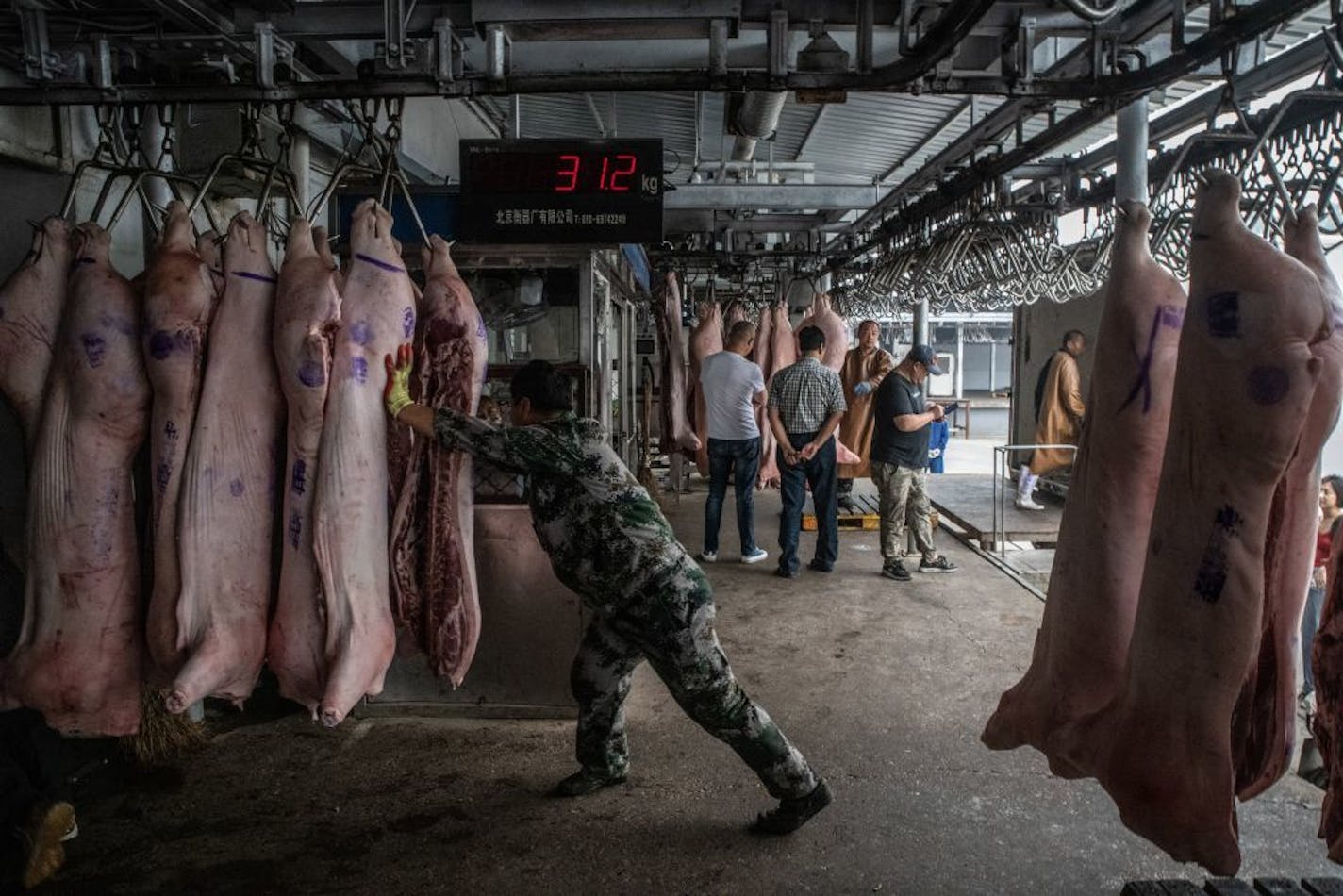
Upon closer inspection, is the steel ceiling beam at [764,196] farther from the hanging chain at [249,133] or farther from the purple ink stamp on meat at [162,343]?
the purple ink stamp on meat at [162,343]

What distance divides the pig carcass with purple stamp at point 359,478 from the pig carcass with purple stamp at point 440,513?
3.6 inches

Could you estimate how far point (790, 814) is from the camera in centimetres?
312

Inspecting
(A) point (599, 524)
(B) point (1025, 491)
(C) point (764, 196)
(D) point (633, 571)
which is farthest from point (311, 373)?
(B) point (1025, 491)

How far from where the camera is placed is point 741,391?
22.4 ft

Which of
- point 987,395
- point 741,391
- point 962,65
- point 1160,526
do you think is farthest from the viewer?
point 987,395

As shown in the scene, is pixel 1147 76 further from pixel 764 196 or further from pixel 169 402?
pixel 764 196

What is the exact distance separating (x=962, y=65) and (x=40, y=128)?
311cm

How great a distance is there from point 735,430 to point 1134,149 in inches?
153

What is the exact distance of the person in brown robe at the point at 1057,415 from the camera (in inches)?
333

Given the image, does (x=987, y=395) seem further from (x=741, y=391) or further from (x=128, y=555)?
(x=128, y=555)

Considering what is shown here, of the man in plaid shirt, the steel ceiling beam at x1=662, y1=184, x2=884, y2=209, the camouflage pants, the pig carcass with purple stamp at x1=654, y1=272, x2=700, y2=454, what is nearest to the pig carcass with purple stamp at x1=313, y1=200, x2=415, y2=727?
the camouflage pants

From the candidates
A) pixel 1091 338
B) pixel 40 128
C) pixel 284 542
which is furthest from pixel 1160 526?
pixel 1091 338

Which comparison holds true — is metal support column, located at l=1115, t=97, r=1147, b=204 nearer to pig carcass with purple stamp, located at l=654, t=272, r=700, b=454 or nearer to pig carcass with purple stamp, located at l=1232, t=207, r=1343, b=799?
pig carcass with purple stamp, located at l=1232, t=207, r=1343, b=799

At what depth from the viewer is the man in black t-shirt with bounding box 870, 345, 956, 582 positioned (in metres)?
6.55
